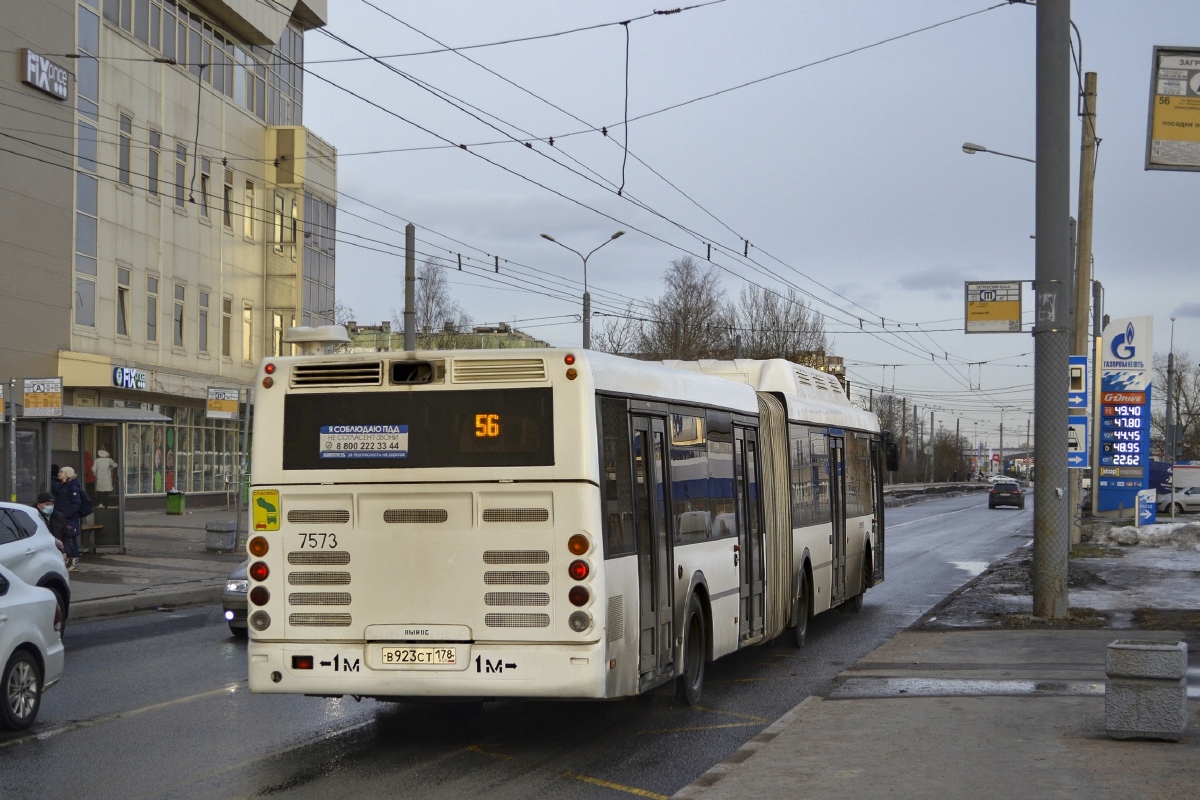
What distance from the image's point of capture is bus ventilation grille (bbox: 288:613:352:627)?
907cm

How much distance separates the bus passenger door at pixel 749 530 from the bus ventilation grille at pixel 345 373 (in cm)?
435

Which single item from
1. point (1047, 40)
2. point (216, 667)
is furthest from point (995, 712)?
point (1047, 40)

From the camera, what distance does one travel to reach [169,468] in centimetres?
4581

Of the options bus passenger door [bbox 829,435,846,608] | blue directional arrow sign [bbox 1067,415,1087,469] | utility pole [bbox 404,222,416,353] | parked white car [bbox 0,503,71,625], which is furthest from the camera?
blue directional arrow sign [bbox 1067,415,1087,469]

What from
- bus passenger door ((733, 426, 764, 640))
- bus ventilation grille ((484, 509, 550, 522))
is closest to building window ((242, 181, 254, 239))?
bus passenger door ((733, 426, 764, 640))

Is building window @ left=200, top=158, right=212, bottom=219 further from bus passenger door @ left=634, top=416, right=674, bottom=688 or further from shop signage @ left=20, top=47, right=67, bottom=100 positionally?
bus passenger door @ left=634, top=416, right=674, bottom=688

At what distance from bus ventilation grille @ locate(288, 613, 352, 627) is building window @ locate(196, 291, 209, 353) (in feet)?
129

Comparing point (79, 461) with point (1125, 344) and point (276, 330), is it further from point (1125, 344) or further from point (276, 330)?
point (1125, 344)

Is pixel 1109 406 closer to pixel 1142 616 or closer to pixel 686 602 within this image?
pixel 1142 616

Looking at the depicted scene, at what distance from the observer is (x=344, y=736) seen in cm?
987

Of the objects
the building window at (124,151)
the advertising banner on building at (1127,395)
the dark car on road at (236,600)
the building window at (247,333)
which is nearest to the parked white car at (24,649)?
the dark car on road at (236,600)

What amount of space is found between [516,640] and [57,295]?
32245 mm

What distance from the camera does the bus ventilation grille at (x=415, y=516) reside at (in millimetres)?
9055

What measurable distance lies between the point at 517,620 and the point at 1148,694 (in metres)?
4.02
